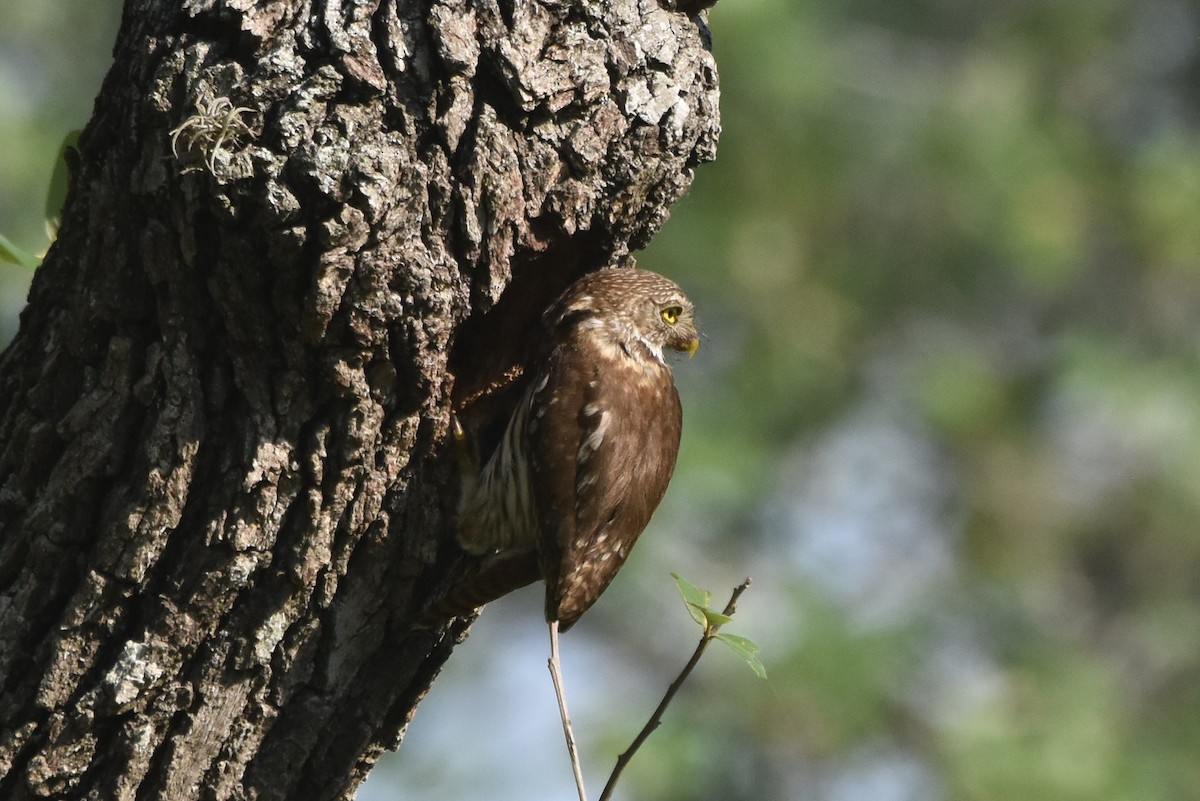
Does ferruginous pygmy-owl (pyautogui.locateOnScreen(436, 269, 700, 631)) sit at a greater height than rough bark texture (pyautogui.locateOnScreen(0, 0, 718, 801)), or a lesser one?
greater

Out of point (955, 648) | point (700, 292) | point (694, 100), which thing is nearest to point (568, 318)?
point (694, 100)

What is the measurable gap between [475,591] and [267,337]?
2.24 feet

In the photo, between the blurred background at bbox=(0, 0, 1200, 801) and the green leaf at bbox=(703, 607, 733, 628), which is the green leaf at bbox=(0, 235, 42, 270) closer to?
the green leaf at bbox=(703, 607, 733, 628)

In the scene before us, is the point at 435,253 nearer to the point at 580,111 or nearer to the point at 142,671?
the point at 580,111

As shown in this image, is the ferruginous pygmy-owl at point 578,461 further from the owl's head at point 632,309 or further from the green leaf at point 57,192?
the green leaf at point 57,192

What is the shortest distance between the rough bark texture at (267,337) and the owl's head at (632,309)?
0.41m

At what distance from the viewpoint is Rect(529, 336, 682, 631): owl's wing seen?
3.15 metres

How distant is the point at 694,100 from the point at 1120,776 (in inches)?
247

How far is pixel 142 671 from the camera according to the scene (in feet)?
8.41

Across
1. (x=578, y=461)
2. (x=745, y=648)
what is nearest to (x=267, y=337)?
(x=578, y=461)

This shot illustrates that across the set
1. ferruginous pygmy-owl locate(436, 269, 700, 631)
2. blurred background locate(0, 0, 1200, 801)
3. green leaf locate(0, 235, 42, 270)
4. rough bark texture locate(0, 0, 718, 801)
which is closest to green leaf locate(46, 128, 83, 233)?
green leaf locate(0, 235, 42, 270)

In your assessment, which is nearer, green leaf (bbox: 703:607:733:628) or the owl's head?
green leaf (bbox: 703:607:733:628)

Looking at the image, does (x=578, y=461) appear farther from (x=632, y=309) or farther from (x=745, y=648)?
(x=745, y=648)

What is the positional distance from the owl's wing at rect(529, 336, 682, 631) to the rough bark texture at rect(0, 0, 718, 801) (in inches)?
16.9
